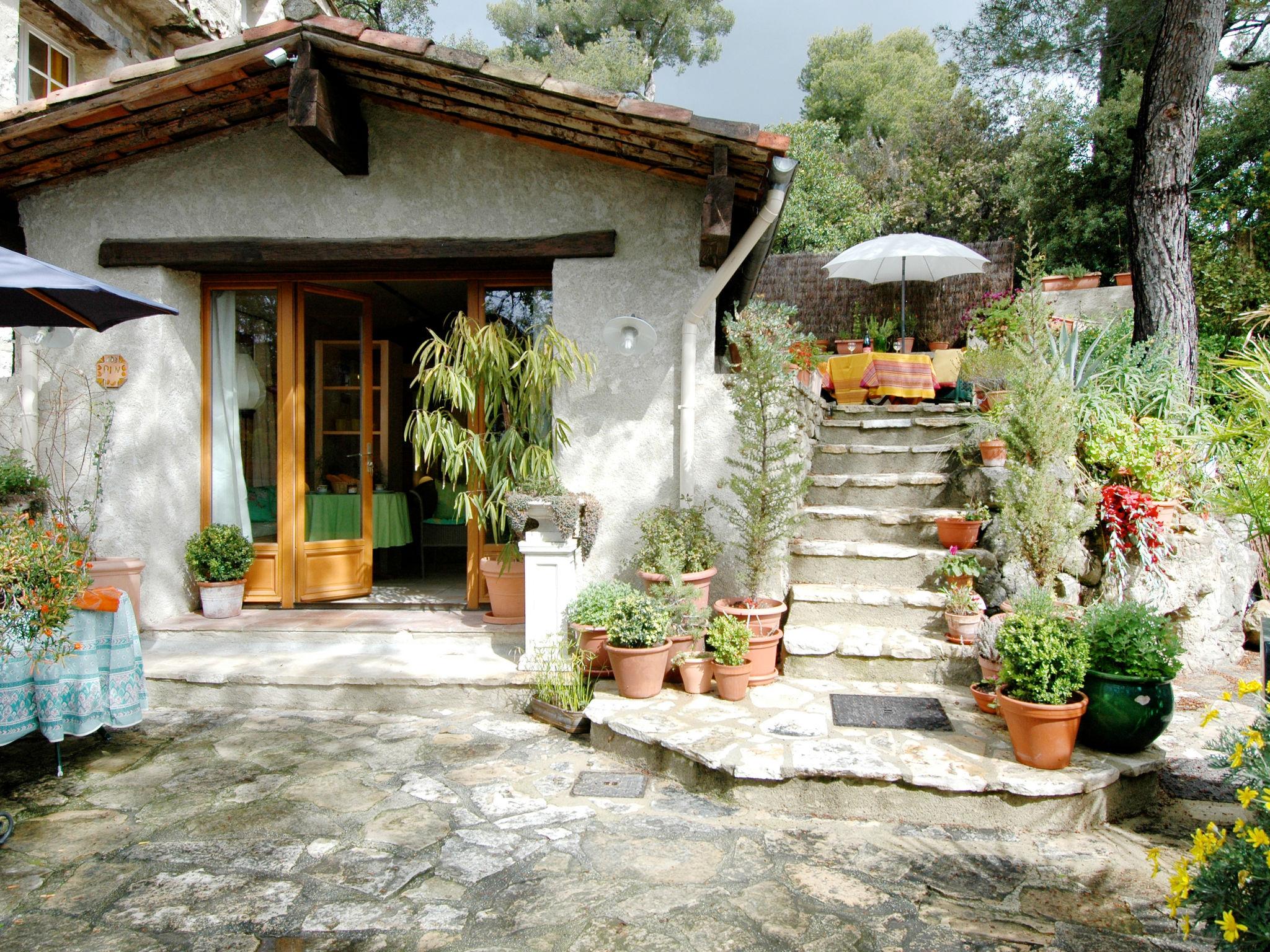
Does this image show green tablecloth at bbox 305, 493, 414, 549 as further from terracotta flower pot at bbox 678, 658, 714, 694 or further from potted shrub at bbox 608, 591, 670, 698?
terracotta flower pot at bbox 678, 658, 714, 694

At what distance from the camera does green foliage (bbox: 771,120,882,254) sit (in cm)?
1491

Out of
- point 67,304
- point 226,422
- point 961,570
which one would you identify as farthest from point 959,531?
point 226,422

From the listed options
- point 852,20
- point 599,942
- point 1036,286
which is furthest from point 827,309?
point 852,20

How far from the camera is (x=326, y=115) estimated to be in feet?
16.1

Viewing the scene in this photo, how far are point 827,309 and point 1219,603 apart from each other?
7.42m

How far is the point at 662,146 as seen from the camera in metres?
4.75

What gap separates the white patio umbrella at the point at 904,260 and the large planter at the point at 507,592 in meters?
5.89

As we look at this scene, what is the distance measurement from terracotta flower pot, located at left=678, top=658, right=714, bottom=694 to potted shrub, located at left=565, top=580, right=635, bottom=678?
18.4 inches

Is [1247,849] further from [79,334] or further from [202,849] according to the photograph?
[79,334]

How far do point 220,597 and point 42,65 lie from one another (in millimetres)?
5477

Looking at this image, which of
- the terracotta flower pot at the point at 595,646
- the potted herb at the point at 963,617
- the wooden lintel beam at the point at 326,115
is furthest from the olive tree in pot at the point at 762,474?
the wooden lintel beam at the point at 326,115

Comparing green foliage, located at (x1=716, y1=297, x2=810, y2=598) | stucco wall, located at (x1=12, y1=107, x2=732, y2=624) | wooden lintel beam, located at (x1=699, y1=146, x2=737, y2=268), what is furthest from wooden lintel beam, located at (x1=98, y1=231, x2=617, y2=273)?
green foliage, located at (x1=716, y1=297, x2=810, y2=598)

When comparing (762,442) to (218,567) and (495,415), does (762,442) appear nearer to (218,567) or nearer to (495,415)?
(495,415)

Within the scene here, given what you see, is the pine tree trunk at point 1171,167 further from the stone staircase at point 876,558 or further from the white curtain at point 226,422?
the white curtain at point 226,422
